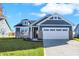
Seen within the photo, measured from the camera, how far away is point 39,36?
23.7 feet

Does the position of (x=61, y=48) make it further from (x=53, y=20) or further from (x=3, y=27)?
(x=3, y=27)

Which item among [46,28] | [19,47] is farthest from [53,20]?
[19,47]

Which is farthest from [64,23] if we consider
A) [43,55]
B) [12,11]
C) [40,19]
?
[12,11]

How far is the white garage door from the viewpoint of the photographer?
7164mm

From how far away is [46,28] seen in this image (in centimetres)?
718

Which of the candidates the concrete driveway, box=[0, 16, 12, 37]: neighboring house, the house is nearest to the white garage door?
the house

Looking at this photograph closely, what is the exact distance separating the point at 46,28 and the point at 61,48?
75 cm

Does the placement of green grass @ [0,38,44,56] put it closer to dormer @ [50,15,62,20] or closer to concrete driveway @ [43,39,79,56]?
concrete driveway @ [43,39,79,56]

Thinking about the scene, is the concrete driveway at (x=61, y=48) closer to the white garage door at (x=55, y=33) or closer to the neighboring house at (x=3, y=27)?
the white garage door at (x=55, y=33)

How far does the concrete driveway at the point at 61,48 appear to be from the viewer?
6.84m

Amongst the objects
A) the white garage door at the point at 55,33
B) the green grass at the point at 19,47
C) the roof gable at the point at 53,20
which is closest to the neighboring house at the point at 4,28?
the green grass at the point at 19,47

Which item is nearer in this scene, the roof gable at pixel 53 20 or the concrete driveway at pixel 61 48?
the concrete driveway at pixel 61 48

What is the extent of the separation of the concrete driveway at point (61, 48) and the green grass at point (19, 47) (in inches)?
7.2

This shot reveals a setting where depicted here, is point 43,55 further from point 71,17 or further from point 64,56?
point 71,17
